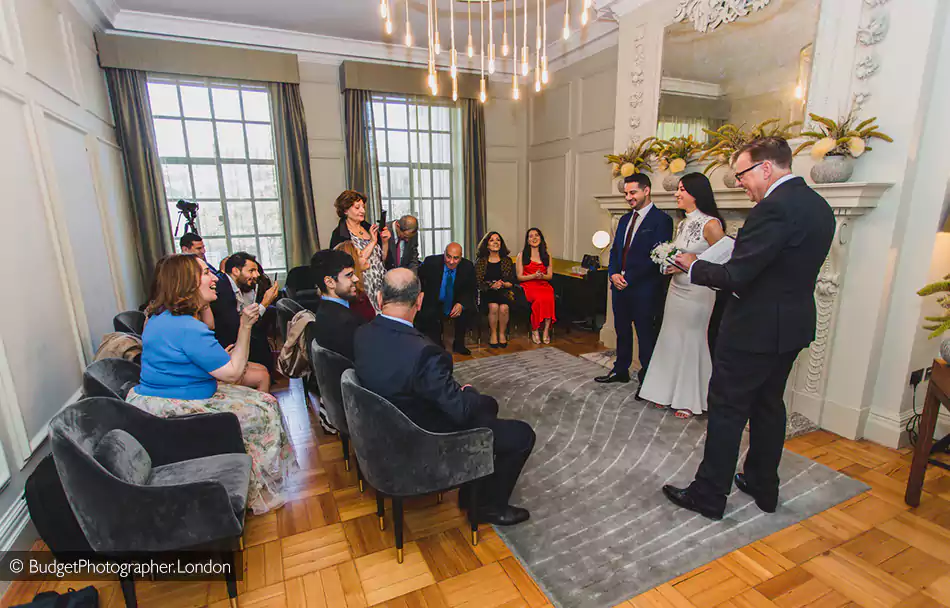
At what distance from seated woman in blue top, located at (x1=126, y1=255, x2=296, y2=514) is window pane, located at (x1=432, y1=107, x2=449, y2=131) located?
4.51 metres

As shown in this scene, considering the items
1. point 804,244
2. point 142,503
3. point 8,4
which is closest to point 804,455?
point 804,244

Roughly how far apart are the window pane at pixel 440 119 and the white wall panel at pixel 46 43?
11.9 feet

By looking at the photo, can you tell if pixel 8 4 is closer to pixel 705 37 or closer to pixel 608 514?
pixel 608 514

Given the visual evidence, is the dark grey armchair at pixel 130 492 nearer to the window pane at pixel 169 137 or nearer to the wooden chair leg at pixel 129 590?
the wooden chair leg at pixel 129 590

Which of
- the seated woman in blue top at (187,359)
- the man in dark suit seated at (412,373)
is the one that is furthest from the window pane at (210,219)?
the man in dark suit seated at (412,373)

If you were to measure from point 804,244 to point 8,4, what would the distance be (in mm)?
3997

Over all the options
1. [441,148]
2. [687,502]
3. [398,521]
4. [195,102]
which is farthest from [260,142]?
[687,502]

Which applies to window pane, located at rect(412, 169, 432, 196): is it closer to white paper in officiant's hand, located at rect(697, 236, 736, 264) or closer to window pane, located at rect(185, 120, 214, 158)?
window pane, located at rect(185, 120, 214, 158)

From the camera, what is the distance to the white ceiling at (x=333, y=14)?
14.0 ft

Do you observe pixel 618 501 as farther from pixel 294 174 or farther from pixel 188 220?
pixel 294 174

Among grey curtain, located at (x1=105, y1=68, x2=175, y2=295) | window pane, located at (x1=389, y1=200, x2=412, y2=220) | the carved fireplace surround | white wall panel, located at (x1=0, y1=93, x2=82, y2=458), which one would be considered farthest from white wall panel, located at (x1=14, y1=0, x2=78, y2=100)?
the carved fireplace surround

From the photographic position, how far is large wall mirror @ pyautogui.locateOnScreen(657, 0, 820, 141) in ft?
9.68

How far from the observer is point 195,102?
4945 mm

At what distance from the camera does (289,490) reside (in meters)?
2.46
